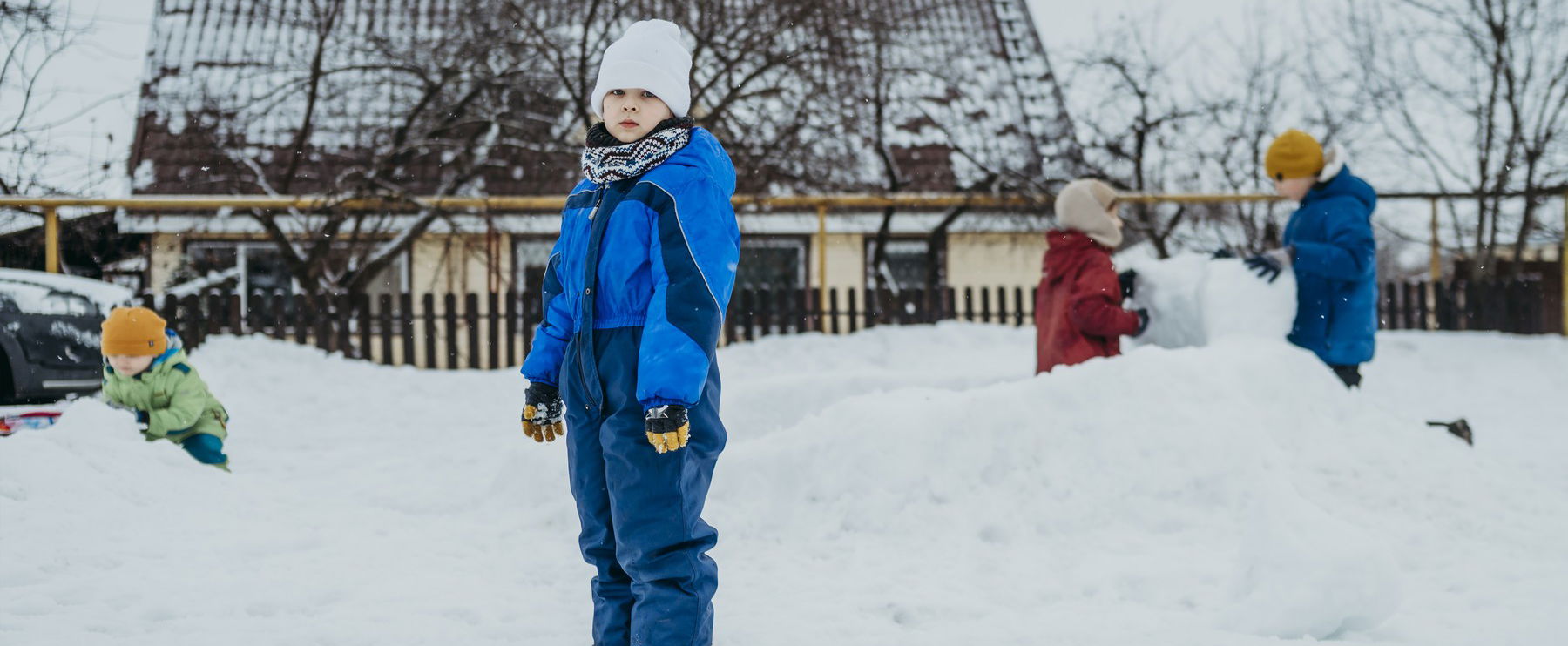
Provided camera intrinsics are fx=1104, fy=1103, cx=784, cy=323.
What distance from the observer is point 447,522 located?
4074mm

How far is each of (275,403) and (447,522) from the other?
14.0ft

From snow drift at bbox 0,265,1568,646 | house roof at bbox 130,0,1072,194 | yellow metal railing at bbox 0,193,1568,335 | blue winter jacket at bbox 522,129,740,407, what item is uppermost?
house roof at bbox 130,0,1072,194

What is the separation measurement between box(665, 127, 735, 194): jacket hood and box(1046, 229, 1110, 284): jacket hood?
2.82 m

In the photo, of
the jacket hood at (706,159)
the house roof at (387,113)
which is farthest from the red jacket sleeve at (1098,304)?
the house roof at (387,113)

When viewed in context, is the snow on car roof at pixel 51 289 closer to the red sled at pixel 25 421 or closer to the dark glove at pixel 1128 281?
the red sled at pixel 25 421

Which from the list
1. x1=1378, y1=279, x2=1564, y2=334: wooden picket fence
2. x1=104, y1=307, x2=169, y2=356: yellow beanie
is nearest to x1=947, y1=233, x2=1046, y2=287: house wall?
x1=1378, y1=279, x2=1564, y2=334: wooden picket fence

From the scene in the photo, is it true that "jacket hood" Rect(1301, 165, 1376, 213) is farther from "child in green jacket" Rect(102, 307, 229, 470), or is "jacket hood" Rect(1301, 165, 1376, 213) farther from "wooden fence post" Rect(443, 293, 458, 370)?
"wooden fence post" Rect(443, 293, 458, 370)

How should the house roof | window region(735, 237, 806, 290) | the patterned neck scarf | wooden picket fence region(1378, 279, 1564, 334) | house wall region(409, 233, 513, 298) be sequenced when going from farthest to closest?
window region(735, 237, 806, 290) < wooden picket fence region(1378, 279, 1564, 334) < the house roof < house wall region(409, 233, 513, 298) < the patterned neck scarf

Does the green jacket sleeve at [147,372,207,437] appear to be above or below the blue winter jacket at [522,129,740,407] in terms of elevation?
below

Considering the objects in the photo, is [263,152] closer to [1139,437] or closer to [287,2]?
[287,2]

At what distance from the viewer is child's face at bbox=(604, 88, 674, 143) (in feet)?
8.05

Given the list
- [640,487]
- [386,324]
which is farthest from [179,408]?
[386,324]

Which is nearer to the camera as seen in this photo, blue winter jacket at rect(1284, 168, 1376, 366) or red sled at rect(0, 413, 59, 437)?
blue winter jacket at rect(1284, 168, 1376, 366)

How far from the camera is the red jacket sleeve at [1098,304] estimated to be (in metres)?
4.91
